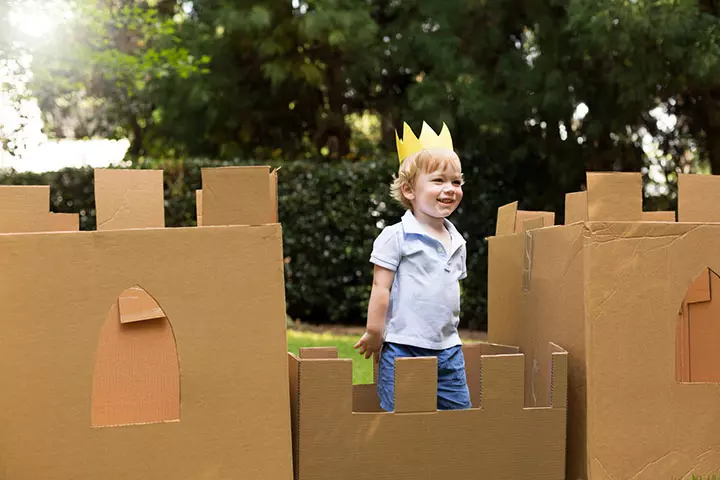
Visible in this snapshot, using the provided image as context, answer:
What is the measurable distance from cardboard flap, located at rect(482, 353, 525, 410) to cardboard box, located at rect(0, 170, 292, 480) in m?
0.51

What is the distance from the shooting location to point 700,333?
262 cm

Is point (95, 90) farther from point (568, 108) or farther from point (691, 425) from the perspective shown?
point (691, 425)

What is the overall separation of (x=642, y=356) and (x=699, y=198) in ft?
1.58

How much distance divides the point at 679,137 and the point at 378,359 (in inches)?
264

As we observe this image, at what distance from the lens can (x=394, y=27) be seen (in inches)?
364

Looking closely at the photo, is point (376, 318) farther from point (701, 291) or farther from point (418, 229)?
point (701, 291)

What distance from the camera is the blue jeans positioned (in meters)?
2.55

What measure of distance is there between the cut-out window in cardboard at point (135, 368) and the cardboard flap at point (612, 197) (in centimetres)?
116

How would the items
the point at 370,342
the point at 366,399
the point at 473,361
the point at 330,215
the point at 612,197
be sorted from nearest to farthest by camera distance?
the point at 612,197
the point at 370,342
the point at 366,399
the point at 473,361
the point at 330,215

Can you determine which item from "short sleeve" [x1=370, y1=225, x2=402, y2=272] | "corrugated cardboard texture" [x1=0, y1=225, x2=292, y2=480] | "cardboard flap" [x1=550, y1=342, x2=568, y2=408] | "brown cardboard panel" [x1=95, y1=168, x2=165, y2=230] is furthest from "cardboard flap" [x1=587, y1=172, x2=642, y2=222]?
"brown cardboard panel" [x1=95, y1=168, x2=165, y2=230]

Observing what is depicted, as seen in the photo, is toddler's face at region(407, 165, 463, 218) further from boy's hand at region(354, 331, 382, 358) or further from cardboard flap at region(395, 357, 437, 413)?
cardboard flap at region(395, 357, 437, 413)

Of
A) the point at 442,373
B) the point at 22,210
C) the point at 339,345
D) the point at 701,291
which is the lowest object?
the point at 339,345

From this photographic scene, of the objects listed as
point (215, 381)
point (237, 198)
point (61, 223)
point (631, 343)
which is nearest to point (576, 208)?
point (631, 343)

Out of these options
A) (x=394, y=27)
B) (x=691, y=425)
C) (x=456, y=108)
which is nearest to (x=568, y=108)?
(x=456, y=108)
